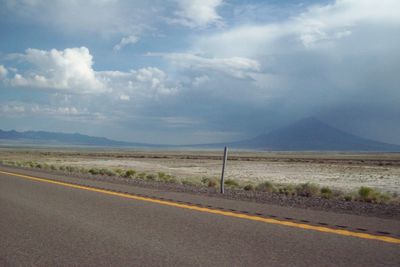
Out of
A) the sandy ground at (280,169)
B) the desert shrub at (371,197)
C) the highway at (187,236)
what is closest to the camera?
the highway at (187,236)

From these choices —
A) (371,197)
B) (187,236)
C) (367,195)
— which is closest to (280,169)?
(367,195)

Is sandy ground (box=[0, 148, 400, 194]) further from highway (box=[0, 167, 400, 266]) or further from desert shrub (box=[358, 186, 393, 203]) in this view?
highway (box=[0, 167, 400, 266])

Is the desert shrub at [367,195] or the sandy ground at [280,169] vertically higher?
the desert shrub at [367,195]

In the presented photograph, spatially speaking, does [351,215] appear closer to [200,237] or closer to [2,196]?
[200,237]

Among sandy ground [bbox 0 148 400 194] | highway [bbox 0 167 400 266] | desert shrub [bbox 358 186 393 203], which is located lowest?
sandy ground [bbox 0 148 400 194]

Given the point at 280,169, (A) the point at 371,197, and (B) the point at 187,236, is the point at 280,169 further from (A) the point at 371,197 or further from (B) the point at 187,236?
(B) the point at 187,236

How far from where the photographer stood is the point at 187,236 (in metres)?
5.43

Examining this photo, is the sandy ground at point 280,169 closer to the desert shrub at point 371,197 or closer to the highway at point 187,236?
the desert shrub at point 371,197

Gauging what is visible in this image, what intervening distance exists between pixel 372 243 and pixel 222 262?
A: 1930mm

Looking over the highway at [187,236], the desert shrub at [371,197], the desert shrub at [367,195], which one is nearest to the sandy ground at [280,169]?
the desert shrub at [367,195]

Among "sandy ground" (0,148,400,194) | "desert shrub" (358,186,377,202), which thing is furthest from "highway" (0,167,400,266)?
"sandy ground" (0,148,400,194)

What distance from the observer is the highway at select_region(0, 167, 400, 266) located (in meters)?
4.39

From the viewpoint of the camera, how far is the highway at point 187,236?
439 cm

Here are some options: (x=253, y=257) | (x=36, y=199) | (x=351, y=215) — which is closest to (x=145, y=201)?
(x=36, y=199)
